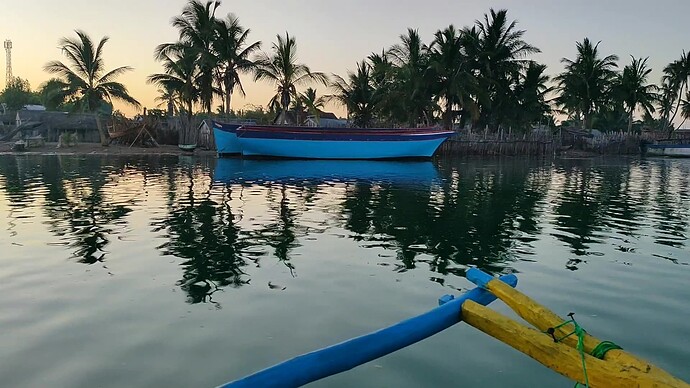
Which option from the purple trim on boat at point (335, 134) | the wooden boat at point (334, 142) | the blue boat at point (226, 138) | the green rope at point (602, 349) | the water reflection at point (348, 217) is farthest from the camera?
the blue boat at point (226, 138)

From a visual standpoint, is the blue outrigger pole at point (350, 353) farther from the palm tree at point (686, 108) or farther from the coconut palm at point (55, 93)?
the palm tree at point (686, 108)

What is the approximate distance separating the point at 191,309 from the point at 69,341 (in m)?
1.11

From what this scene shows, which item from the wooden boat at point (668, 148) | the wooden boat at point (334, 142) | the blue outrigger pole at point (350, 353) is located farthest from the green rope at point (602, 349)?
the wooden boat at point (668, 148)

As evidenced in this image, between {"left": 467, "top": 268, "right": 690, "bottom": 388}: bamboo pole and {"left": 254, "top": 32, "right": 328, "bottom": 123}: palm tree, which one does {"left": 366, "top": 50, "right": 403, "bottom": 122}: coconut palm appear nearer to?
{"left": 254, "top": 32, "right": 328, "bottom": 123}: palm tree

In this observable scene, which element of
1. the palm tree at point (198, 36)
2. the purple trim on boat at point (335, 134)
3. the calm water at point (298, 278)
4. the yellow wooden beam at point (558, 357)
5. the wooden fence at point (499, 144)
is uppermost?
the palm tree at point (198, 36)

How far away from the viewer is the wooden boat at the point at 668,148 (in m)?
38.5

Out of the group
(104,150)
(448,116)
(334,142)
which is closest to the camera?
(334,142)

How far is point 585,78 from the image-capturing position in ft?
135

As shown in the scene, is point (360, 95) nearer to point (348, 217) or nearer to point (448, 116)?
point (448, 116)

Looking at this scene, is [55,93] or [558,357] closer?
[558,357]

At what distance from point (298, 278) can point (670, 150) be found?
4228cm

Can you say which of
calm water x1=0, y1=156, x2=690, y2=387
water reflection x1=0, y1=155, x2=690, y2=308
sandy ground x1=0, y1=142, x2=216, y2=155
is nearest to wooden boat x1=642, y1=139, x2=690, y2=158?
water reflection x1=0, y1=155, x2=690, y2=308

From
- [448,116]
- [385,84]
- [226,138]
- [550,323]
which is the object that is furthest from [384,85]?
[550,323]

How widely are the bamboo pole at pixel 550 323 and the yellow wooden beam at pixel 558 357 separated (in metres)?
0.03
